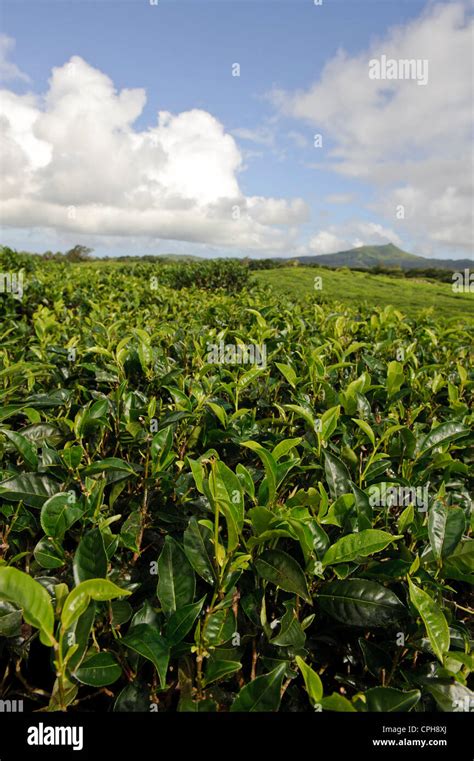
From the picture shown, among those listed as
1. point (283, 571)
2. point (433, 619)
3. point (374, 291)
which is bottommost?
point (433, 619)

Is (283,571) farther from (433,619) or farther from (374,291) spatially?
(374,291)

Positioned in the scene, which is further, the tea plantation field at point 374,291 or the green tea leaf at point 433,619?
the tea plantation field at point 374,291

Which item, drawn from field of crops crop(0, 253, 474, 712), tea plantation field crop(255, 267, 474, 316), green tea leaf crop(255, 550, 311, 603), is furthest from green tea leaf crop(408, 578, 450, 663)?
tea plantation field crop(255, 267, 474, 316)

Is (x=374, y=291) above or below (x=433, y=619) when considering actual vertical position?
above

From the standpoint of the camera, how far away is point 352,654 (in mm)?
1346

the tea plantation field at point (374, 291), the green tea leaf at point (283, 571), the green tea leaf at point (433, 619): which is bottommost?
the green tea leaf at point (433, 619)

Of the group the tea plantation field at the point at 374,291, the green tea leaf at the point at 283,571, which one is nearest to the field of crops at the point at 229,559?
the green tea leaf at the point at 283,571

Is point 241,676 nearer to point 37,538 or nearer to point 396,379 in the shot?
point 37,538

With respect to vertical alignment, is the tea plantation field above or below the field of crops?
above

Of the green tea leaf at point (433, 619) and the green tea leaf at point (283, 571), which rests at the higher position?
the green tea leaf at point (283, 571)

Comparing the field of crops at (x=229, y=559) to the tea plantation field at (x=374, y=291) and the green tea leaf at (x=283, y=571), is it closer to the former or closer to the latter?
the green tea leaf at (x=283, y=571)

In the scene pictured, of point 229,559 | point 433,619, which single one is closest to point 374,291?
point 433,619

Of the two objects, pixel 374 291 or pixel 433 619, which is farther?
pixel 374 291

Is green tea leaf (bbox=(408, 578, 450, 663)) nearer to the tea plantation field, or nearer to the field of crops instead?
the field of crops
